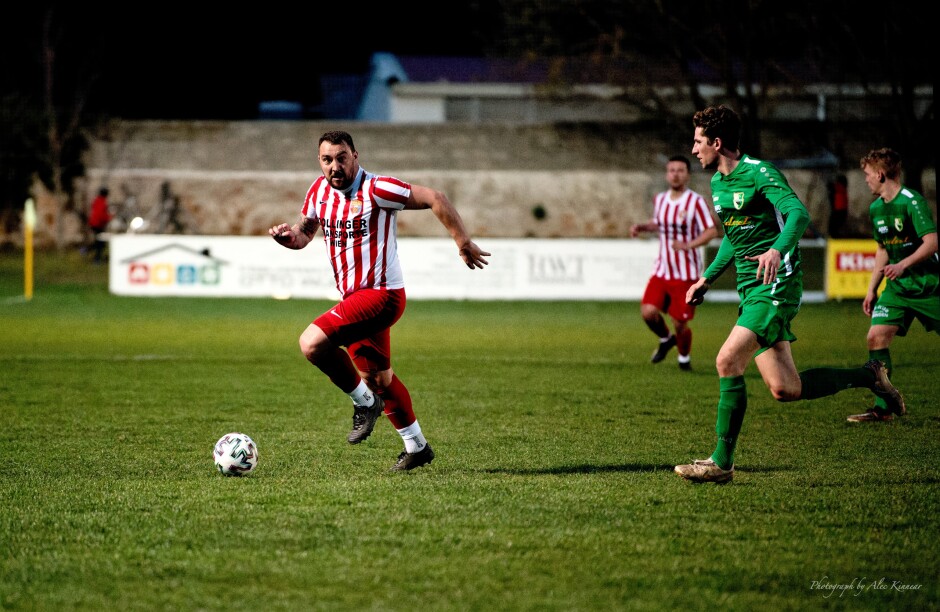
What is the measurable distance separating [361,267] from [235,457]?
1324mm

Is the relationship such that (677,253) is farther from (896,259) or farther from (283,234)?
(283,234)

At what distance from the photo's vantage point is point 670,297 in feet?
40.4

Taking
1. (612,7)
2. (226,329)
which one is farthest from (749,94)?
(226,329)

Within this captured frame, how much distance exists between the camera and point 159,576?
4.46 m

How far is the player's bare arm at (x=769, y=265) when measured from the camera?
591 centimetres

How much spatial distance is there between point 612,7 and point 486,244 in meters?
11.5

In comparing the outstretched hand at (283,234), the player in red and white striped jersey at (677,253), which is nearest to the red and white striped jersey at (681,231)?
the player in red and white striped jersey at (677,253)

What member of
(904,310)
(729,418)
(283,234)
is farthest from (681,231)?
(283,234)

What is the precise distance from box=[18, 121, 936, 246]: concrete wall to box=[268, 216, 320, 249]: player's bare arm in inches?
999

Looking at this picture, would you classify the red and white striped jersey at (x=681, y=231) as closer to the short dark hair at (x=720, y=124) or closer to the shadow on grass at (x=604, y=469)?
the shadow on grass at (x=604, y=469)

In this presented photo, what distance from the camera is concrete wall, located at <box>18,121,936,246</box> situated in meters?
32.6

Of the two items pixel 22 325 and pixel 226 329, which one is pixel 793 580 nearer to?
pixel 226 329

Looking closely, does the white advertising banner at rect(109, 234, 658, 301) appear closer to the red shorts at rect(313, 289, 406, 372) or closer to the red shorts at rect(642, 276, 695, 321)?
the red shorts at rect(642, 276, 695, 321)

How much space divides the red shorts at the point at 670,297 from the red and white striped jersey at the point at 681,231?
0.07 m
